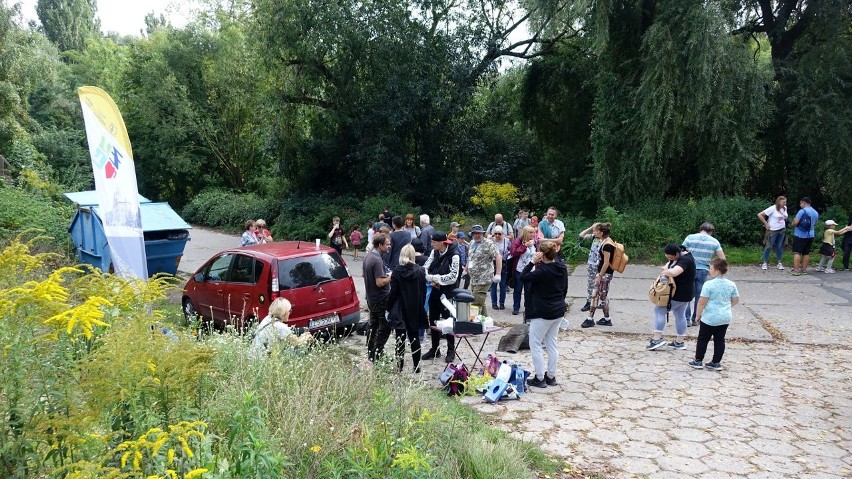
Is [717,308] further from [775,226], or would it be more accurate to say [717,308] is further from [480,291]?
[775,226]

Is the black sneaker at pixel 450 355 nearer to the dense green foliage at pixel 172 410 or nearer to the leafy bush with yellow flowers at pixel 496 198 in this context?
the dense green foliage at pixel 172 410

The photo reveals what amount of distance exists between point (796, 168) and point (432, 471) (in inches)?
698

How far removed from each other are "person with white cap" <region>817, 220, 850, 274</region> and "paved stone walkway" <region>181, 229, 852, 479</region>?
336 cm

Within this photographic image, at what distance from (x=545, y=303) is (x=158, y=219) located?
9.55 meters

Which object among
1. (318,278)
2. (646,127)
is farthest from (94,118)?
(646,127)

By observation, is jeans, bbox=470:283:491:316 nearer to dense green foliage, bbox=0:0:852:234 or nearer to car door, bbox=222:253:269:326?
car door, bbox=222:253:269:326

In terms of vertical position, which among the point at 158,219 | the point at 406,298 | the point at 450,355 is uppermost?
the point at 158,219

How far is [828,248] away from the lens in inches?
545

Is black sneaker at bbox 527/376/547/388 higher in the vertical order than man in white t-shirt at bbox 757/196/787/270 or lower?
lower

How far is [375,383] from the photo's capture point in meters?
5.43

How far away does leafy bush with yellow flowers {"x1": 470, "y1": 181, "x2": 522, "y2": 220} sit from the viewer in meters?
20.5

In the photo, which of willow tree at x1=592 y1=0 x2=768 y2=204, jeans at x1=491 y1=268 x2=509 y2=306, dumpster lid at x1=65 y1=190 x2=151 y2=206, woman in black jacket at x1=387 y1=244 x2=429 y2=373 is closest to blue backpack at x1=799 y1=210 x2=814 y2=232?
willow tree at x1=592 y1=0 x2=768 y2=204

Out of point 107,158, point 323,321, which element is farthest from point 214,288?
point 107,158

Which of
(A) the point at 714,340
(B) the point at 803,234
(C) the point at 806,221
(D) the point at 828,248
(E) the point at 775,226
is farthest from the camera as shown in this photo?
(E) the point at 775,226
